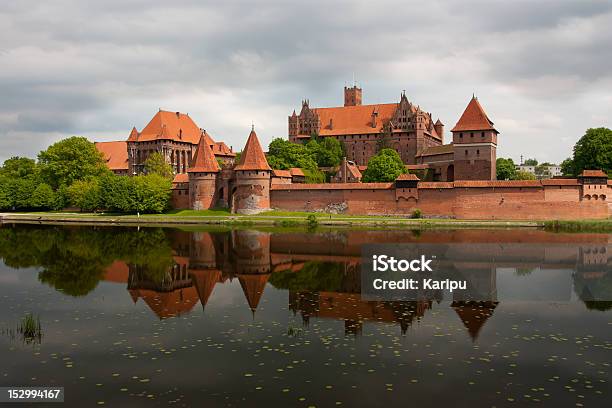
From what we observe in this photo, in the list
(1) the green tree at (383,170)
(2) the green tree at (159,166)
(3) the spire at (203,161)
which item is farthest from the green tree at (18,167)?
(1) the green tree at (383,170)

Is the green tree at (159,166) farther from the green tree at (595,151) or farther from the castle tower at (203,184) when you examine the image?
the green tree at (595,151)

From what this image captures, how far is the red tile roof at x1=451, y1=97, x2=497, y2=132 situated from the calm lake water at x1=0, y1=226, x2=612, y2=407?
29.5 meters

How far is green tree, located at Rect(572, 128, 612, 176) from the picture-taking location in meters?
52.1

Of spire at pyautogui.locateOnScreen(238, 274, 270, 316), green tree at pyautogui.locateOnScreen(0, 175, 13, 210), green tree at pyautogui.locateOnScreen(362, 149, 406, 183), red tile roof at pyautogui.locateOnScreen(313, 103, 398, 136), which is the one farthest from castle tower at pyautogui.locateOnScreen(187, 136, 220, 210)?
spire at pyautogui.locateOnScreen(238, 274, 270, 316)

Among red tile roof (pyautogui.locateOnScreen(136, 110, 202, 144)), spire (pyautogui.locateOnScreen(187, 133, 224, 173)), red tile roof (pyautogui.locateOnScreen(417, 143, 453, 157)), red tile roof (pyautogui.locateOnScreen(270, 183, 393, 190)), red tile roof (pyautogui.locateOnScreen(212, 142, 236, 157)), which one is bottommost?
red tile roof (pyautogui.locateOnScreen(270, 183, 393, 190))

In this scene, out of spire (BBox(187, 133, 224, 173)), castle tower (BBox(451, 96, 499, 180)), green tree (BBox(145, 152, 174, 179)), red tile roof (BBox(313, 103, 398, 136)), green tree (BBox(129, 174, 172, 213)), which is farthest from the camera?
red tile roof (BBox(313, 103, 398, 136))

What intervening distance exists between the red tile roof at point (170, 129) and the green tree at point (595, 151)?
46.2 m

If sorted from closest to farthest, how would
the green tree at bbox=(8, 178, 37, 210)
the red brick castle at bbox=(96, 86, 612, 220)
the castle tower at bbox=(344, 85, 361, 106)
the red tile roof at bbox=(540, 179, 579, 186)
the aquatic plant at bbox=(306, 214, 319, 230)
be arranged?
the aquatic plant at bbox=(306, 214, 319, 230) < the red tile roof at bbox=(540, 179, 579, 186) < the red brick castle at bbox=(96, 86, 612, 220) < the green tree at bbox=(8, 178, 37, 210) < the castle tower at bbox=(344, 85, 361, 106)

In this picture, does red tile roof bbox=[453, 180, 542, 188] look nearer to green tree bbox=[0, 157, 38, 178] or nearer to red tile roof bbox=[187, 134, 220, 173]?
red tile roof bbox=[187, 134, 220, 173]

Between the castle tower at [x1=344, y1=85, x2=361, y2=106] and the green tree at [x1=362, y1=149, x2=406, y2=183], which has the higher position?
the castle tower at [x1=344, y1=85, x2=361, y2=106]

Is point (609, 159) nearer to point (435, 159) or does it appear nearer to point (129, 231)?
point (435, 159)

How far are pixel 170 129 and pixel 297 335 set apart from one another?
6247 cm

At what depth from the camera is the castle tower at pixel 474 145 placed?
50031 millimetres

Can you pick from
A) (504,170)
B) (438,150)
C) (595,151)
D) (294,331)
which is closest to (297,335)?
(294,331)
